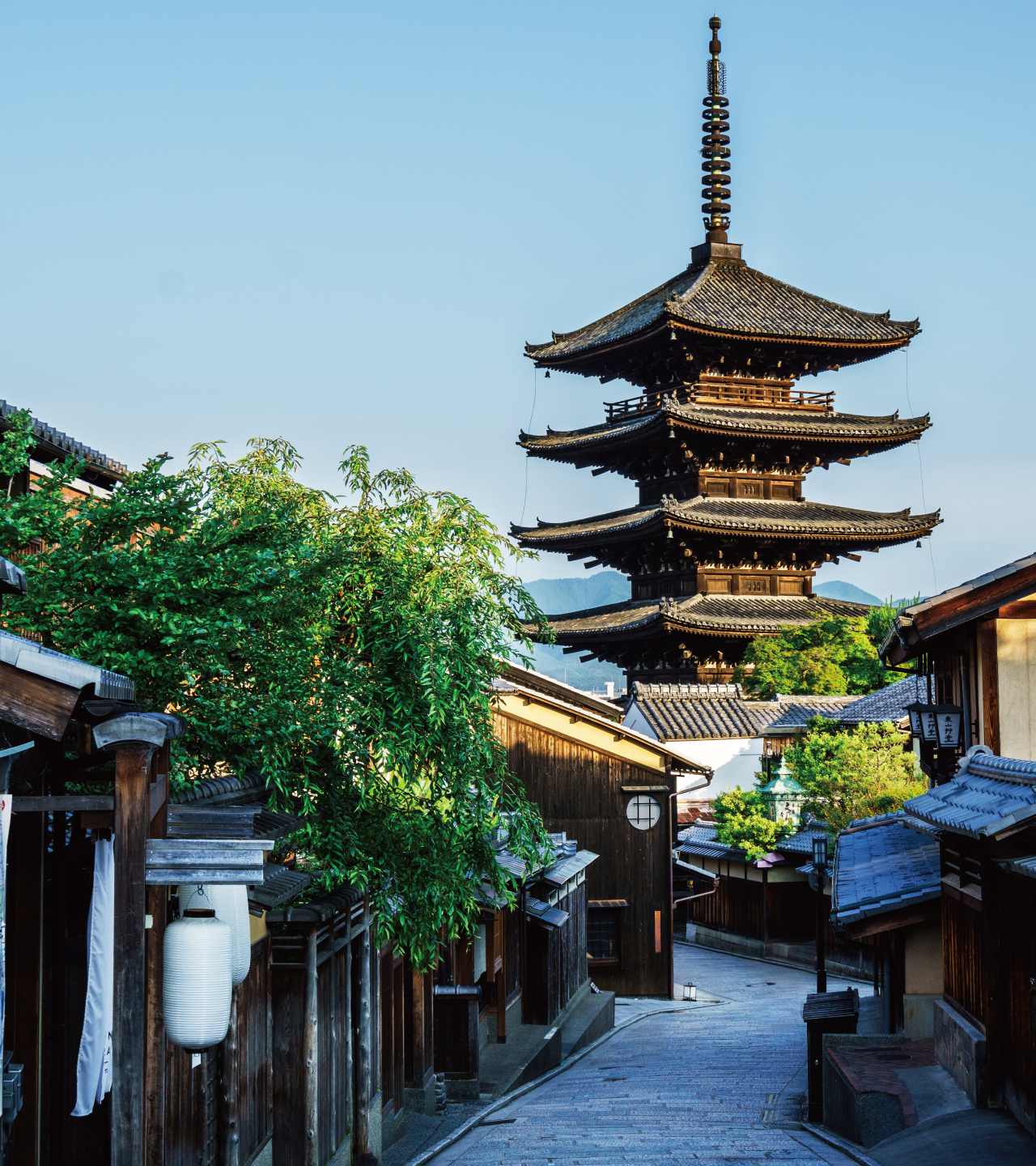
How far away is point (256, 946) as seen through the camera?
10500 mm

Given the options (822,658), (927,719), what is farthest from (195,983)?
(822,658)

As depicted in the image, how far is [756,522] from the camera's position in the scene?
42.6 meters

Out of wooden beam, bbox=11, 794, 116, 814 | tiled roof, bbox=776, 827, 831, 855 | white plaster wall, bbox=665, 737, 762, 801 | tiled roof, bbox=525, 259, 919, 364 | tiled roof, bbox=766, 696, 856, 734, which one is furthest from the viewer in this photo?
tiled roof, bbox=525, 259, 919, 364

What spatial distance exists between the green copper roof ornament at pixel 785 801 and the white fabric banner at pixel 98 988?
99.6ft

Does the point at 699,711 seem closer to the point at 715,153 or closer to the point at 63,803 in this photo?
the point at 715,153

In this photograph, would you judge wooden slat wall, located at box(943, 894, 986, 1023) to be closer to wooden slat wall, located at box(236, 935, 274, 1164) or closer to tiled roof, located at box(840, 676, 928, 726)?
wooden slat wall, located at box(236, 935, 274, 1164)

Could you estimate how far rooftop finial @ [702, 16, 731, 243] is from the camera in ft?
158

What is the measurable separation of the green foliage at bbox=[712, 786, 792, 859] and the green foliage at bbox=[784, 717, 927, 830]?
4.87ft

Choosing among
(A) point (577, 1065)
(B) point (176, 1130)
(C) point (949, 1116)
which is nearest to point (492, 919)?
(A) point (577, 1065)

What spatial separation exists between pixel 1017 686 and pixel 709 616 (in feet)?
90.6

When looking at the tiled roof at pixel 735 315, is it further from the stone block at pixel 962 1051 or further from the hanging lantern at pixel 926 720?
the stone block at pixel 962 1051

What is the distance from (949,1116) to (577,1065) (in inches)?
368

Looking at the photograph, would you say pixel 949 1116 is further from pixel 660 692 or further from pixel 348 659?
pixel 660 692

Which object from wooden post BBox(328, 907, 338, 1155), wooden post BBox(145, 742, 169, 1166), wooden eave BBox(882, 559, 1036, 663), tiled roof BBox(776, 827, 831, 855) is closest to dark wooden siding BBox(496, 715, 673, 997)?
tiled roof BBox(776, 827, 831, 855)
